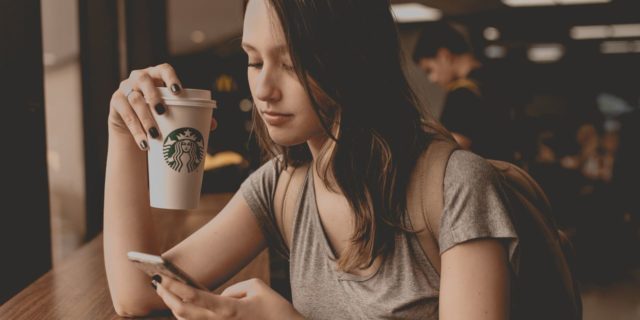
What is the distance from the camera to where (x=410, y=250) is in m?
1.00

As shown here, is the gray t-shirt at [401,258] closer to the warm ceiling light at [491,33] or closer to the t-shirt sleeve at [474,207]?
the t-shirt sleeve at [474,207]

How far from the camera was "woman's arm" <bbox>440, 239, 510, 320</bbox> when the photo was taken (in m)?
0.87

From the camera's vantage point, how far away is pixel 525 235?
925 millimetres

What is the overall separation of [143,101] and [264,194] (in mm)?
326

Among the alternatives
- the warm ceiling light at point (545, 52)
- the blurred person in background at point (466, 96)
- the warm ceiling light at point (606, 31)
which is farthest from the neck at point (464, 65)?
the warm ceiling light at point (545, 52)

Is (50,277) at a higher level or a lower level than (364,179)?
lower

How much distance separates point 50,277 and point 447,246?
3.07 feet

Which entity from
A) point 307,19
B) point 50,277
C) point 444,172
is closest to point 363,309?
point 444,172

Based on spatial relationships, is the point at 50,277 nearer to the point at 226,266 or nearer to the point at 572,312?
the point at 226,266

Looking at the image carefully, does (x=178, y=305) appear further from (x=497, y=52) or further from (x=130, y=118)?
(x=497, y=52)

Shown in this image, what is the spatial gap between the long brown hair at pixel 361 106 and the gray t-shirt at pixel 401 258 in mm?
36

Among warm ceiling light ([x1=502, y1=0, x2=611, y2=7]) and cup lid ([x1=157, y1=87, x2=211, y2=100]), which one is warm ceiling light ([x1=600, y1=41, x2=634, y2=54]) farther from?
cup lid ([x1=157, y1=87, x2=211, y2=100])

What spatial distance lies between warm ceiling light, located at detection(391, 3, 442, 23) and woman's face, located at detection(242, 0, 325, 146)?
711 centimetres

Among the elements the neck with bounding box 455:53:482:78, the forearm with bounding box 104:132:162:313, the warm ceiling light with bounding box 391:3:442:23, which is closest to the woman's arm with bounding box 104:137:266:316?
the forearm with bounding box 104:132:162:313
